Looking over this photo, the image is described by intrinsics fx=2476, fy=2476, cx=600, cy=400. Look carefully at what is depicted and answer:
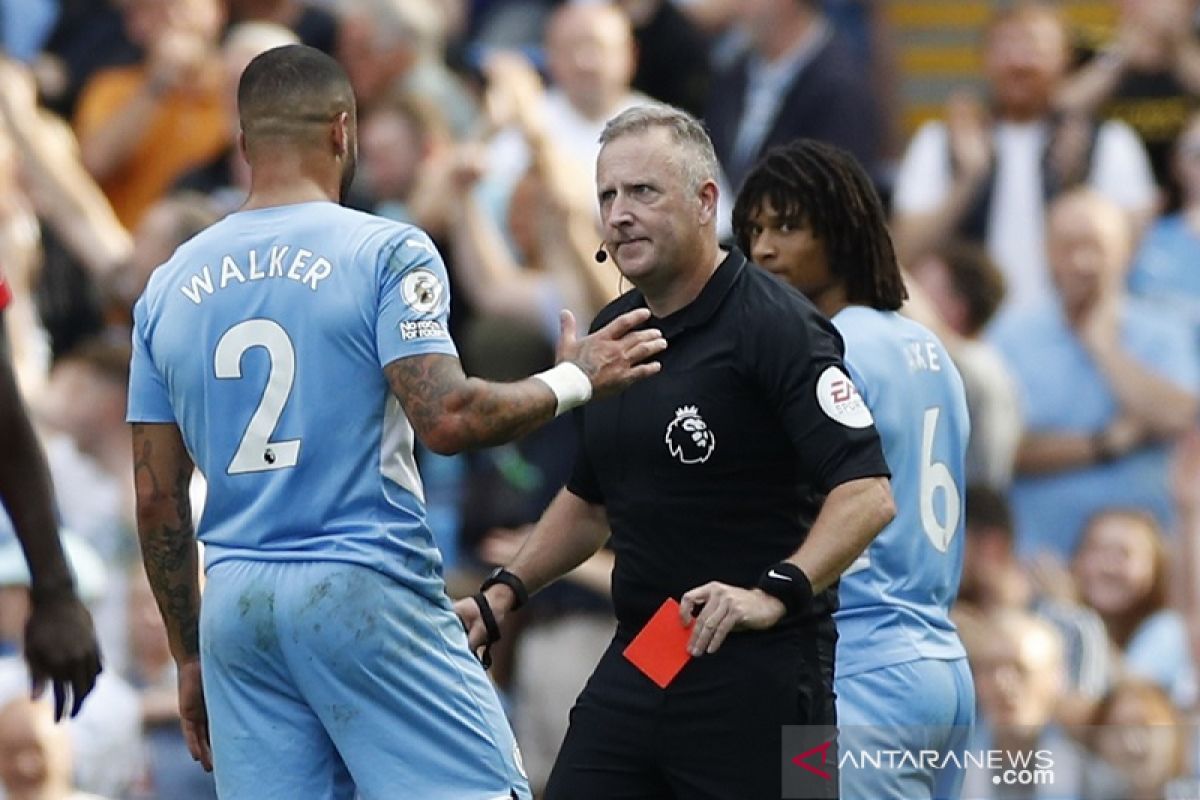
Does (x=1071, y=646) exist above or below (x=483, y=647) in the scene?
below

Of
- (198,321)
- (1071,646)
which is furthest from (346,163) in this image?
(1071,646)

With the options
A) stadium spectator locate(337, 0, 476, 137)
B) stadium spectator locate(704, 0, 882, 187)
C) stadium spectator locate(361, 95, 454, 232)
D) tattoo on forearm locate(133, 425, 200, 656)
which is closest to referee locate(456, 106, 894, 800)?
tattoo on forearm locate(133, 425, 200, 656)

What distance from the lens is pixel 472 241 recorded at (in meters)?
11.5

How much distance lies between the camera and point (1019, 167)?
11.8 meters

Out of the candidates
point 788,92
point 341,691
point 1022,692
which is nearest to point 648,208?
point 341,691

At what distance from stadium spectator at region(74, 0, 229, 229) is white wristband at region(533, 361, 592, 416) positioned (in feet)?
21.3

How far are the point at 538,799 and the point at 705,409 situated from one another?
4343 millimetres

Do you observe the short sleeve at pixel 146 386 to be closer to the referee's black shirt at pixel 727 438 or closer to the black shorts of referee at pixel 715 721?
the referee's black shirt at pixel 727 438

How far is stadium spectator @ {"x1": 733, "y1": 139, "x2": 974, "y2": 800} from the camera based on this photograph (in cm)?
694

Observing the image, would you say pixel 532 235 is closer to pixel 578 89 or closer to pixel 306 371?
pixel 578 89

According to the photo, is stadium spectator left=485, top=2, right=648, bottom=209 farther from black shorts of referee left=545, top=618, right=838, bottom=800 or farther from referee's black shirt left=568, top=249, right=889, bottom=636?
black shorts of referee left=545, top=618, right=838, bottom=800

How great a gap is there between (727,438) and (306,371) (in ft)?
3.63

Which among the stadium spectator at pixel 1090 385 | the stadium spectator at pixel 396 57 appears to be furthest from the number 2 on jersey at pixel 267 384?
the stadium spectator at pixel 396 57

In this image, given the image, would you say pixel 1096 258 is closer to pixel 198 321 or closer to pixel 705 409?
pixel 705 409
